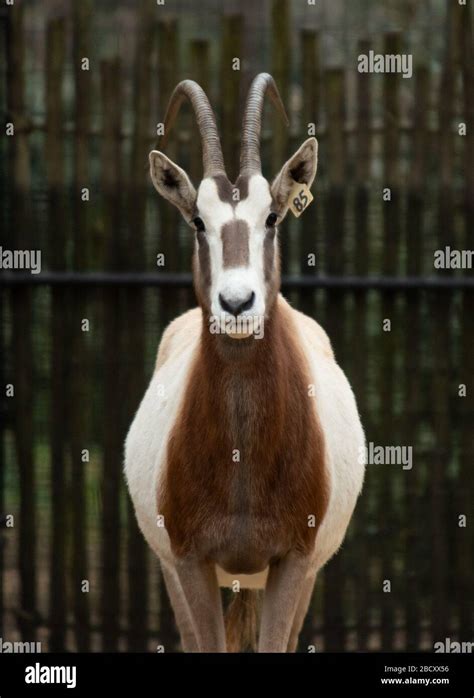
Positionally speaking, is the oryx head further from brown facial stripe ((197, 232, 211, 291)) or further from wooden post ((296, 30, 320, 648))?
wooden post ((296, 30, 320, 648))

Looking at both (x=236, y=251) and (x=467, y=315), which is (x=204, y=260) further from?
(x=467, y=315)

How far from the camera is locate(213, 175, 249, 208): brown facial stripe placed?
5.56 metres

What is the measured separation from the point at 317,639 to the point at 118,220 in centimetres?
276

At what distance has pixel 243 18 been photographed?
812cm

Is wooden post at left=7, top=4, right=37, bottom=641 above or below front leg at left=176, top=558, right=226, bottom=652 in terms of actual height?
above

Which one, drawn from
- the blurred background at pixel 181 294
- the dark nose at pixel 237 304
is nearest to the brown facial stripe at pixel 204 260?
the dark nose at pixel 237 304

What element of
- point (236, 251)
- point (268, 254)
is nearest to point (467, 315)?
point (268, 254)

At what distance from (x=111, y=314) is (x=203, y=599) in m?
2.68

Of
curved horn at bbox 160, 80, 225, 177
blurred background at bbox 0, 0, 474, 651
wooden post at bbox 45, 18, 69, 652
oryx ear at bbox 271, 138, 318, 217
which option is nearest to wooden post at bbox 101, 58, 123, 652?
blurred background at bbox 0, 0, 474, 651

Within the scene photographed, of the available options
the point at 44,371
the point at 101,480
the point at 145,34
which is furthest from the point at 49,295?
the point at 145,34

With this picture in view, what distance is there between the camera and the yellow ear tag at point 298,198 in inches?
233

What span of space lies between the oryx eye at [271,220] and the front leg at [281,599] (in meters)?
1.39

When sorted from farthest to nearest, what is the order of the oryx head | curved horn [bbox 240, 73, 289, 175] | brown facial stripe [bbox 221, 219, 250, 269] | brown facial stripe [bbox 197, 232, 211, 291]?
1. curved horn [bbox 240, 73, 289, 175]
2. brown facial stripe [bbox 197, 232, 211, 291]
3. brown facial stripe [bbox 221, 219, 250, 269]
4. the oryx head

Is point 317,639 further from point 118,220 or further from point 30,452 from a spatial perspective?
point 118,220
